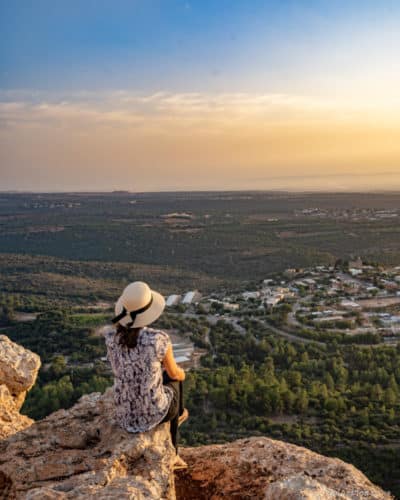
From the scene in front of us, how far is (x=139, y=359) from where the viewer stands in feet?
15.7

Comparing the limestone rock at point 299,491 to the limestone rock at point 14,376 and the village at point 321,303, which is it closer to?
the limestone rock at point 14,376

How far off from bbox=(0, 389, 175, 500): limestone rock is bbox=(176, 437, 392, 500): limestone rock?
3.45 ft

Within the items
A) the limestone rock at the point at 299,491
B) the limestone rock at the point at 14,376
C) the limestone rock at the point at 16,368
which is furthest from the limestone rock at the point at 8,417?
the limestone rock at the point at 299,491

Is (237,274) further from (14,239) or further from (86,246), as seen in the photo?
(14,239)

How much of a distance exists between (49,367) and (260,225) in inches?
3473

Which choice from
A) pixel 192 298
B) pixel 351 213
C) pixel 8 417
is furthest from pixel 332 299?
pixel 351 213

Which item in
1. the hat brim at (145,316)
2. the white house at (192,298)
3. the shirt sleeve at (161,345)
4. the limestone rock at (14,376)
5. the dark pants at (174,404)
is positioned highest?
the hat brim at (145,316)

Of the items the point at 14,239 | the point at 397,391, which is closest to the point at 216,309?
the point at 397,391

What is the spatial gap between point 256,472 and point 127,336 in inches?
98.2

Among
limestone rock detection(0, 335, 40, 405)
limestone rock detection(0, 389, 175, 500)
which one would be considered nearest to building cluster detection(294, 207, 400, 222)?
limestone rock detection(0, 335, 40, 405)

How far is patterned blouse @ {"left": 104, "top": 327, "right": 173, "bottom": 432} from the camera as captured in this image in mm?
4789

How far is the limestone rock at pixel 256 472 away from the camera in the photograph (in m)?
5.27

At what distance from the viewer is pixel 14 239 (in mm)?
95125

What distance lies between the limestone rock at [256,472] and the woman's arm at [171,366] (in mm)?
1523
